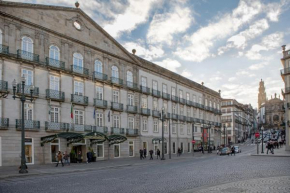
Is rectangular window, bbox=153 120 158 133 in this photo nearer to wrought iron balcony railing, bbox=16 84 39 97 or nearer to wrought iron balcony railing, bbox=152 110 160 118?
wrought iron balcony railing, bbox=152 110 160 118

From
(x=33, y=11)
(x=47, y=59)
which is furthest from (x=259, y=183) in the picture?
(x=33, y=11)

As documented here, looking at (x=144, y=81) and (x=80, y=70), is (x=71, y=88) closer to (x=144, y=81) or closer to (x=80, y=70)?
(x=80, y=70)

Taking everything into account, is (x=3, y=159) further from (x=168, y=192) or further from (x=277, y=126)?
(x=277, y=126)

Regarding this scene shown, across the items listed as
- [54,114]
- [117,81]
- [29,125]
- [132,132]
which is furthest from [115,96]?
[29,125]

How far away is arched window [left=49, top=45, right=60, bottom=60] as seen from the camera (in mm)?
34812

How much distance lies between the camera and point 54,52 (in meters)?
35.3

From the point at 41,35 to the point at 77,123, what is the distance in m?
10.9

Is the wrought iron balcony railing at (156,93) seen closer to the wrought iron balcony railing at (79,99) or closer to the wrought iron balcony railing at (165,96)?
the wrought iron balcony railing at (165,96)

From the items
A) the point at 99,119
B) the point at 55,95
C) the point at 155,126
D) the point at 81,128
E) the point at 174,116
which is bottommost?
the point at 155,126

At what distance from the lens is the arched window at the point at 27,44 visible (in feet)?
105

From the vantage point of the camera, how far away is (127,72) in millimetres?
47062

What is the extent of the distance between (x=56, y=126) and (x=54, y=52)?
8.40 m

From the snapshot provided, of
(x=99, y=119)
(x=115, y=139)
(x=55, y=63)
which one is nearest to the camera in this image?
(x=55, y=63)

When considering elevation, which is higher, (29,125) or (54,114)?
(54,114)
